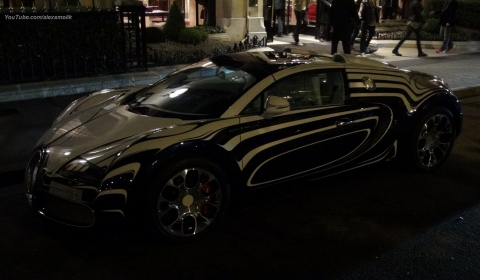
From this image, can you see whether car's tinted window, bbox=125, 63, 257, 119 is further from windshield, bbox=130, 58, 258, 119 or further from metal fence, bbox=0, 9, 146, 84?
→ metal fence, bbox=0, 9, 146, 84

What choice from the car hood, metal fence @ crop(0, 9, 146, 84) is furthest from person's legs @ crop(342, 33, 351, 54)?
the car hood

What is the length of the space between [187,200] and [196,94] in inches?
43.7

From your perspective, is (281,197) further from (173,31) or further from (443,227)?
(173,31)

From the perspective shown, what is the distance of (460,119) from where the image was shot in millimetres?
5887

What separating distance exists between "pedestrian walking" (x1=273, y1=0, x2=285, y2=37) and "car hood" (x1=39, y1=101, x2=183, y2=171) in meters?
13.5

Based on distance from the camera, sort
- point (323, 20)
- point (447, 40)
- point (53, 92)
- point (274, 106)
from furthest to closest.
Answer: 1. point (323, 20)
2. point (447, 40)
3. point (53, 92)
4. point (274, 106)

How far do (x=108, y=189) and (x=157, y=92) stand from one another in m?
1.56


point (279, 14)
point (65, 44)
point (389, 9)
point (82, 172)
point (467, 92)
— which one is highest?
point (389, 9)

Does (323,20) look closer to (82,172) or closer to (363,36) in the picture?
(363,36)

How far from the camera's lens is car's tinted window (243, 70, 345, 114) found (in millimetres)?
4520

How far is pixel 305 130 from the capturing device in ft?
15.1

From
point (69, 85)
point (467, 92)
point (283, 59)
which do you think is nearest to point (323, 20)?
point (467, 92)

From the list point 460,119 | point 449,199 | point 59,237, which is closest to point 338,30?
point 460,119

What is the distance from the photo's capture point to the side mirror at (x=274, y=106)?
169 inches
